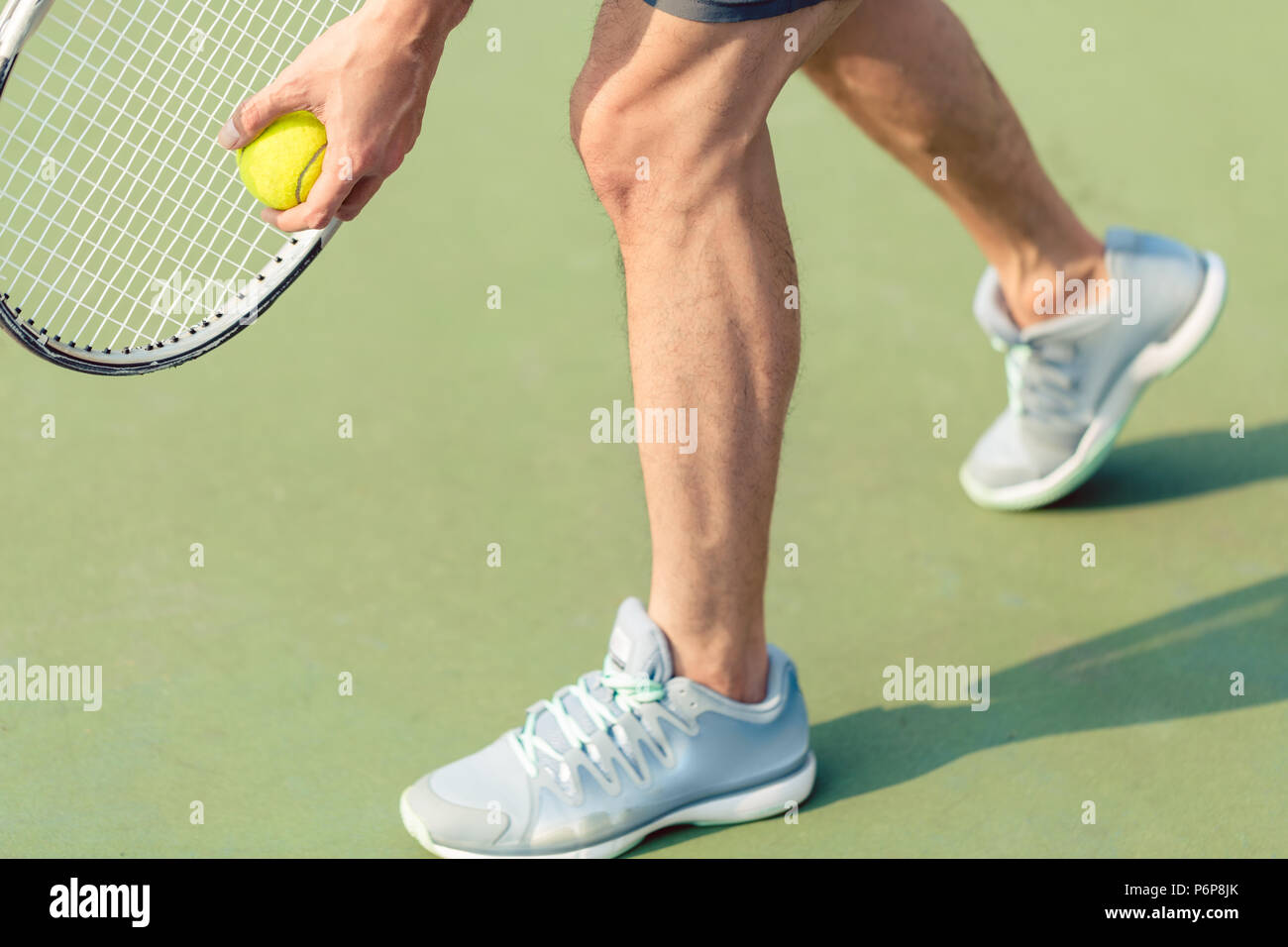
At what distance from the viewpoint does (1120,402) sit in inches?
94.7

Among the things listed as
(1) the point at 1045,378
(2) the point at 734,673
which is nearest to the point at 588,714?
(2) the point at 734,673

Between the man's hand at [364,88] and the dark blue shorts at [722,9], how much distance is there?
0.24 metres

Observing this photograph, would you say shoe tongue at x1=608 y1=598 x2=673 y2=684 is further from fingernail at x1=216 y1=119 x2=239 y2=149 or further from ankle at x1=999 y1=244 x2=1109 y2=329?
ankle at x1=999 y1=244 x2=1109 y2=329

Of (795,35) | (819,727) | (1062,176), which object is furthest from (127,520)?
(1062,176)

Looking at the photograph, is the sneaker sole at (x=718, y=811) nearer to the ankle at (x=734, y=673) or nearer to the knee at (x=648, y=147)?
the ankle at (x=734, y=673)

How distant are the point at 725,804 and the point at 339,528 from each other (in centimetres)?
79

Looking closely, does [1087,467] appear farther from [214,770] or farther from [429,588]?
[214,770]

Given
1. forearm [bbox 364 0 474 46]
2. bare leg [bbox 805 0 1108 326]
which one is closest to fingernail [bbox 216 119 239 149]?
forearm [bbox 364 0 474 46]

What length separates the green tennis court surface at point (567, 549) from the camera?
1.95 metres

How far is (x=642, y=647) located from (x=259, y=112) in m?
0.73

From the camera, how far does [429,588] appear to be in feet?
7.48

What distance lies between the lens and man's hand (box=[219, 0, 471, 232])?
1660 mm

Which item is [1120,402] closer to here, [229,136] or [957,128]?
[957,128]

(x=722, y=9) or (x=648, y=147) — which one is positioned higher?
(x=722, y=9)
